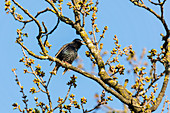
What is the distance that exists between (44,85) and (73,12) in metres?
1.65

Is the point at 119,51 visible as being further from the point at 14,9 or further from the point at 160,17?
the point at 14,9

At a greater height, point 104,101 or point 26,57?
point 26,57

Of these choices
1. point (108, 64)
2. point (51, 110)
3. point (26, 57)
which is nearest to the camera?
point (51, 110)

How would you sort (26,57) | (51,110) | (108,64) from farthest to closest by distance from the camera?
(108,64) < (26,57) < (51,110)

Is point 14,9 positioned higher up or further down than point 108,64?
higher up

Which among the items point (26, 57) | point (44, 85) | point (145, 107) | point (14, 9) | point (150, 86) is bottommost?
point (145, 107)

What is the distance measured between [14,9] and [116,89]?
232 cm

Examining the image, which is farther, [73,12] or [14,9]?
[73,12]

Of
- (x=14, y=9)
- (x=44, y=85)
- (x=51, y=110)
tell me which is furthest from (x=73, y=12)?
(x=51, y=110)

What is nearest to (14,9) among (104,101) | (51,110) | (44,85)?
(44,85)

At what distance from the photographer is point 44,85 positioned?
16.6 feet

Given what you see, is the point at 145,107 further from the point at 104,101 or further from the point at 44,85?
the point at 44,85

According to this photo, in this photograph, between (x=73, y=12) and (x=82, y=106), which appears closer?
(x=82, y=106)

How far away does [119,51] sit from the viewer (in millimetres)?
A: 5727
